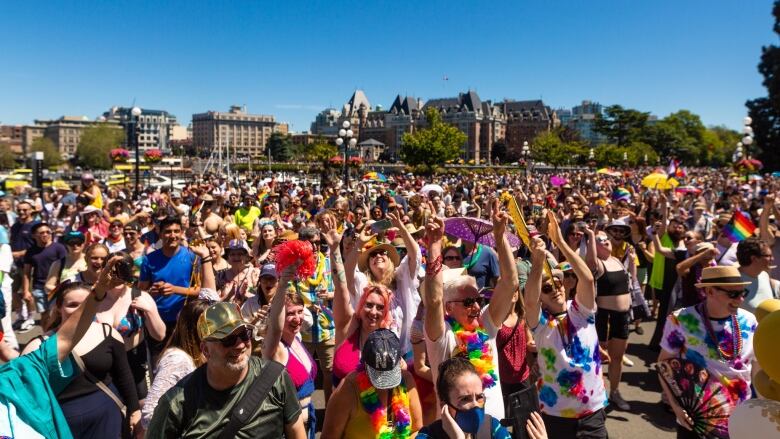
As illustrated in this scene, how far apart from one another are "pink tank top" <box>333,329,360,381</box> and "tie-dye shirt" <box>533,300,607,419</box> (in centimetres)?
130

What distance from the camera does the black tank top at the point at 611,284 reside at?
5359 millimetres

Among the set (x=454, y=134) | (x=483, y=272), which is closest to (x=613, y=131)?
(x=454, y=134)

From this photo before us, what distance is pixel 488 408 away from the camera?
3.06 meters

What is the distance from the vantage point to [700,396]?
3.23 meters

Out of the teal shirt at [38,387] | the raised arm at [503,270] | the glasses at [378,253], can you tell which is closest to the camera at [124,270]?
the teal shirt at [38,387]

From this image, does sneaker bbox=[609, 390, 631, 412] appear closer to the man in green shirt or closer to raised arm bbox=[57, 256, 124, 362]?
the man in green shirt

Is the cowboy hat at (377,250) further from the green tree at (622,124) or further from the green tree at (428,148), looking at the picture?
the green tree at (622,124)

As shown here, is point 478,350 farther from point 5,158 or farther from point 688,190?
point 5,158

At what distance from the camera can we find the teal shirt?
7.93 ft

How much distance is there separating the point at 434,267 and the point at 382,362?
A: 69cm

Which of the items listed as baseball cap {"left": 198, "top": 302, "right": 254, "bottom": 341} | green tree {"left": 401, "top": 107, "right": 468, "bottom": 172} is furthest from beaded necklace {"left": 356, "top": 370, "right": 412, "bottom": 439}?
green tree {"left": 401, "top": 107, "right": 468, "bottom": 172}

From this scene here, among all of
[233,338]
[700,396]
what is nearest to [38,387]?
[233,338]

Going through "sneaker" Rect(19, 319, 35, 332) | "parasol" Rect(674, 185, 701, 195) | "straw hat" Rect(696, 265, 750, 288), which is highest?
"parasol" Rect(674, 185, 701, 195)

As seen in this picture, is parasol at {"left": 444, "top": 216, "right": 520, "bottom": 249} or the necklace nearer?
the necklace
